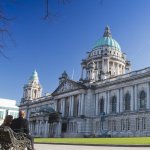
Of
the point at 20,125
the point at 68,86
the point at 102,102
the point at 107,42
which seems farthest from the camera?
the point at 107,42

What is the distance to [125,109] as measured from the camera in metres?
67.3

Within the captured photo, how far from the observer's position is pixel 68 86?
85125mm

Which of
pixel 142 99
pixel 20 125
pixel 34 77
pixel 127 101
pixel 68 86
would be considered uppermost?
pixel 34 77

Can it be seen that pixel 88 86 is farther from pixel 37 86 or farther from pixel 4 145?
pixel 4 145

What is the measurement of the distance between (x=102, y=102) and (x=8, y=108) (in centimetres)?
6952

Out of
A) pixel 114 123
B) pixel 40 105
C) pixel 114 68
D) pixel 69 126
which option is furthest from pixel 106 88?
pixel 40 105

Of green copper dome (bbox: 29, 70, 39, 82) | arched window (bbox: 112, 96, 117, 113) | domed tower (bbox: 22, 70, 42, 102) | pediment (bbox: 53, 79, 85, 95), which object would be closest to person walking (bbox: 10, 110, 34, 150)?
arched window (bbox: 112, 96, 117, 113)

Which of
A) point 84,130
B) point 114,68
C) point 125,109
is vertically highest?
point 114,68

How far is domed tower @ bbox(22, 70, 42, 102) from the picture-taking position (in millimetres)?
113500

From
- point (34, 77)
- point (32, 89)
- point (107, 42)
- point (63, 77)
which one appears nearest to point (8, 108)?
point (32, 89)

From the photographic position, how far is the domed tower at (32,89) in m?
114

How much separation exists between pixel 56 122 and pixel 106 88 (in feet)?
60.4

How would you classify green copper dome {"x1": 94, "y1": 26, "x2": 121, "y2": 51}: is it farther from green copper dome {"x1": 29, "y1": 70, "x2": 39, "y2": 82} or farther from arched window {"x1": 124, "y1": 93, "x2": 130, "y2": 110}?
arched window {"x1": 124, "y1": 93, "x2": 130, "y2": 110}

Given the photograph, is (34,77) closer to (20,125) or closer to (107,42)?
(107,42)
